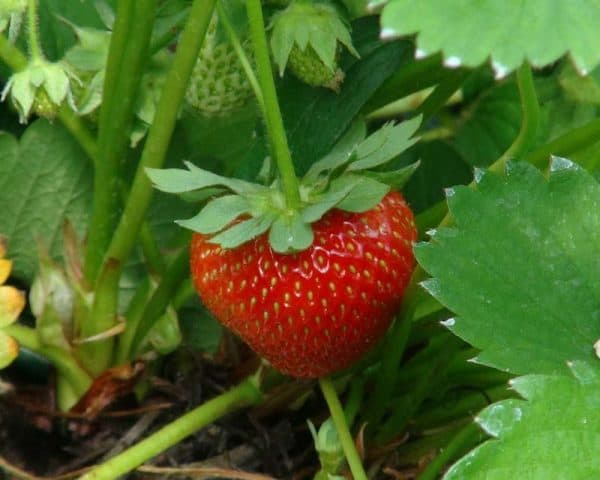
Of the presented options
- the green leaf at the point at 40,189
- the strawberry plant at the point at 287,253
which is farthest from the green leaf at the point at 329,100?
the green leaf at the point at 40,189

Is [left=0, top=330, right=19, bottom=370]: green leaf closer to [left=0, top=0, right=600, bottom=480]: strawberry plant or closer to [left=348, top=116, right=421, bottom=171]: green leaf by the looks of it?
[left=0, top=0, right=600, bottom=480]: strawberry plant

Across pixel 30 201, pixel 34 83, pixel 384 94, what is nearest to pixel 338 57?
pixel 384 94

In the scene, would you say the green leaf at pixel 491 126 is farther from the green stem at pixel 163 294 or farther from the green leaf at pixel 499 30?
the green leaf at pixel 499 30

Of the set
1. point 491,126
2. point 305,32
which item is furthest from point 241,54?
point 491,126

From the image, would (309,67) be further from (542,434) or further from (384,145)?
(542,434)

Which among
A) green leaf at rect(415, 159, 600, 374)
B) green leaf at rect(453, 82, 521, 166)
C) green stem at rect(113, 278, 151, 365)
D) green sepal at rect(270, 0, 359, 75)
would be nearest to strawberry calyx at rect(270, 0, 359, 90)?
green sepal at rect(270, 0, 359, 75)

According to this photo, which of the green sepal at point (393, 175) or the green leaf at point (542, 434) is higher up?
the green sepal at point (393, 175)

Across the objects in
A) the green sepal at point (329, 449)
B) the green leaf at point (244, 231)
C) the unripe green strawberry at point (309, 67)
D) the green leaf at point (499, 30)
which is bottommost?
the green sepal at point (329, 449)
